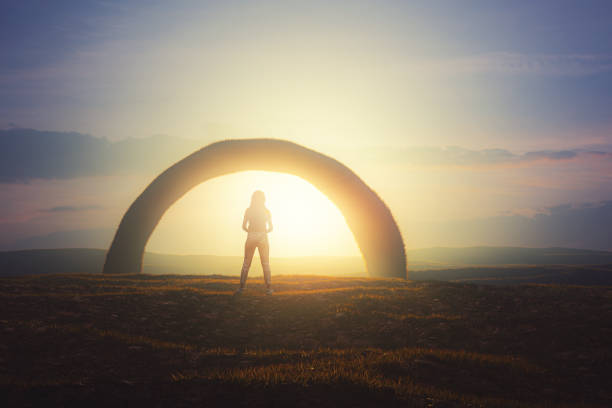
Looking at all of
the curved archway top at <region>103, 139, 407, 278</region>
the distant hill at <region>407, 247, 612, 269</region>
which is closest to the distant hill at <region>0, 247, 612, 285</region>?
the distant hill at <region>407, 247, 612, 269</region>

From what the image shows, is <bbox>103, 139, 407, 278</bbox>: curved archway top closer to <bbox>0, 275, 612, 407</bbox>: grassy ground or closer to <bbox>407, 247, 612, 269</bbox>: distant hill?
<bbox>0, 275, 612, 407</bbox>: grassy ground

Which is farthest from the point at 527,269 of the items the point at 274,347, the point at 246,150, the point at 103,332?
the point at 103,332

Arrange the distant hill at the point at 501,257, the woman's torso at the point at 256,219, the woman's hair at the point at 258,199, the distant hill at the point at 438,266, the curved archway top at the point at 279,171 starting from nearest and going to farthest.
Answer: the woman's torso at the point at 256,219 < the woman's hair at the point at 258,199 < the curved archway top at the point at 279,171 < the distant hill at the point at 438,266 < the distant hill at the point at 501,257

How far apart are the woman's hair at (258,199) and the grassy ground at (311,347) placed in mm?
2856

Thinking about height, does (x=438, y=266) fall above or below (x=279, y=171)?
below

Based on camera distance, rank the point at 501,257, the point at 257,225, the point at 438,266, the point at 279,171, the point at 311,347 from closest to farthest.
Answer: the point at 311,347, the point at 257,225, the point at 279,171, the point at 438,266, the point at 501,257

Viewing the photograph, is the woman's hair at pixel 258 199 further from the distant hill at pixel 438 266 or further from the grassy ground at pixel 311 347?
the distant hill at pixel 438 266

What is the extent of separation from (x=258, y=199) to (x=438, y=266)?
41.0 meters

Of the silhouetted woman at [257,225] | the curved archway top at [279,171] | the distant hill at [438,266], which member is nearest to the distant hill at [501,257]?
the distant hill at [438,266]

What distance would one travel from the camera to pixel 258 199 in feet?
45.3

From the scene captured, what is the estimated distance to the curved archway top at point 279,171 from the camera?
970 inches

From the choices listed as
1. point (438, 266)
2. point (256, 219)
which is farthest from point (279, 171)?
point (438, 266)

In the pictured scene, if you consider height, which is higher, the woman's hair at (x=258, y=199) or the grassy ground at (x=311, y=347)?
the woman's hair at (x=258, y=199)

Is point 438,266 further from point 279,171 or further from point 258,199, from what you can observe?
point 258,199
